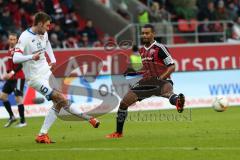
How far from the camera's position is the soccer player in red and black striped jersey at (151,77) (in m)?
14.4

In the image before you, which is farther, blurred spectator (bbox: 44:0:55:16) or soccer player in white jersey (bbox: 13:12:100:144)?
Result: blurred spectator (bbox: 44:0:55:16)

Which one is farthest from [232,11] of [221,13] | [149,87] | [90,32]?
[149,87]

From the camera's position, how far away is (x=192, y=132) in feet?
50.0

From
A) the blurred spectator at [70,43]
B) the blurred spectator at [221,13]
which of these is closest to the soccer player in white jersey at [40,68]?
the blurred spectator at [70,43]

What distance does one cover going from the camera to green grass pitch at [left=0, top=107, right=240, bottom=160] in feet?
38.2

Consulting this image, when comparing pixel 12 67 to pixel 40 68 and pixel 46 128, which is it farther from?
pixel 46 128

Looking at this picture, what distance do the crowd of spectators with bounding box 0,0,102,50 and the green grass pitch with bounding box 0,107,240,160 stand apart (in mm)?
8410

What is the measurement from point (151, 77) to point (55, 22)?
14.9m

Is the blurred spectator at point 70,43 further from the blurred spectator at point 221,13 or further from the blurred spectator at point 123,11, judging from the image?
the blurred spectator at point 221,13

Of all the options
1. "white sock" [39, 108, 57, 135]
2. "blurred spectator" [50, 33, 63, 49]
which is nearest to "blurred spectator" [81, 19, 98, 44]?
"blurred spectator" [50, 33, 63, 49]

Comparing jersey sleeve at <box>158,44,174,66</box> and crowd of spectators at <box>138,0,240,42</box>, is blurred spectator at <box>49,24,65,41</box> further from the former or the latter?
jersey sleeve at <box>158,44,174,66</box>

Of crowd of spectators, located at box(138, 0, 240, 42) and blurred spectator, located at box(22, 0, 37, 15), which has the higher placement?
blurred spectator, located at box(22, 0, 37, 15)

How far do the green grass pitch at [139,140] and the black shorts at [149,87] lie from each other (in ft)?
2.72

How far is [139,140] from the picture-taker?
13.8m
